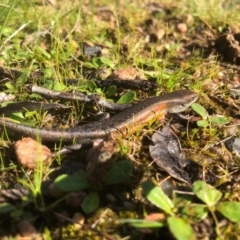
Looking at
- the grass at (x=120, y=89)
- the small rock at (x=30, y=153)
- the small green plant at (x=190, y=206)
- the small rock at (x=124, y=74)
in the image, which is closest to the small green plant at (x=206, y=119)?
the grass at (x=120, y=89)

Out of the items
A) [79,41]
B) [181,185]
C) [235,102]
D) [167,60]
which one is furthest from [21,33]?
[181,185]

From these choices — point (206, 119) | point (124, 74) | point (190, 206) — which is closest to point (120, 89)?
point (124, 74)

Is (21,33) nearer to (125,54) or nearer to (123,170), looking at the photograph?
(125,54)

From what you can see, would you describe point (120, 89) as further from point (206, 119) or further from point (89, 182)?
point (89, 182)

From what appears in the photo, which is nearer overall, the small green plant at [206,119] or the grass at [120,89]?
the grass at [120,89]

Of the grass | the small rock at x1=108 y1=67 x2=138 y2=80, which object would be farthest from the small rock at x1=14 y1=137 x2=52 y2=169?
the small rock at x1=108 y1=67 x2=138 y2=80

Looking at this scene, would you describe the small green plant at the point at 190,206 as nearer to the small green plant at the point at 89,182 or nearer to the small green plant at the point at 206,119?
the small green plant at the point at 89,182
